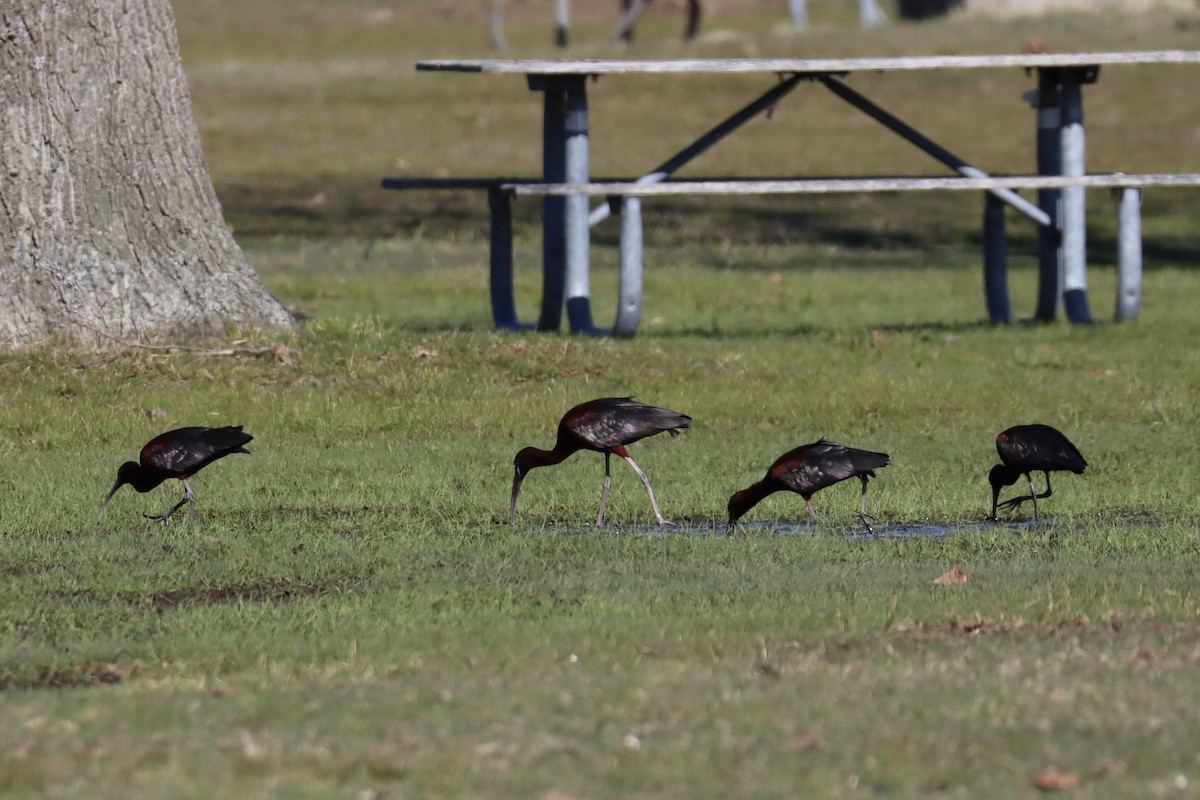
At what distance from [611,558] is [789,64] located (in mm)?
8846

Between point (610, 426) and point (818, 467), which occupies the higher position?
point (610, 426)

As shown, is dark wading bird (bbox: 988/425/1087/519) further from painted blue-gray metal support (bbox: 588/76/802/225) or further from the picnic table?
painted blue-gray metal support (bbox: 588/76/802/225)

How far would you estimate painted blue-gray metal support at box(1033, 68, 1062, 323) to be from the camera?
18.7 meters

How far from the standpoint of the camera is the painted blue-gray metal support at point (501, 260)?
1878 cm

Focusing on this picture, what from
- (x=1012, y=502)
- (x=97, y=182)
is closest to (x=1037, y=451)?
(x=1012, y=502)

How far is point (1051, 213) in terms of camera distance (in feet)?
62.7

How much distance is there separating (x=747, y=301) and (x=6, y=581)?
1326 centimetres

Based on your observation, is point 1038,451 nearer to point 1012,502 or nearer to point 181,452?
point 1012,502

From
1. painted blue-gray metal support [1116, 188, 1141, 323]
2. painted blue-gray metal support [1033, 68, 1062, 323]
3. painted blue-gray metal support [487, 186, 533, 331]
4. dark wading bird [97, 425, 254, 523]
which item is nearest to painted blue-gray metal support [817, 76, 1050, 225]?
painted blue-gray metal support [1033, 68, 1062, 323]

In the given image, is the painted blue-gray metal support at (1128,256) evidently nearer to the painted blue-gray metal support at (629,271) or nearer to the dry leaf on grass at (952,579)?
the painted blue-gray metal support at (629,271)

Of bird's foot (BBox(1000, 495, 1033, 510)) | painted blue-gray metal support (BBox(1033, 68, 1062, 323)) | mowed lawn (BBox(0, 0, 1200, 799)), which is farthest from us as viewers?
painted blue-gray metal support (BBox(1033, 68, 1062, 323))

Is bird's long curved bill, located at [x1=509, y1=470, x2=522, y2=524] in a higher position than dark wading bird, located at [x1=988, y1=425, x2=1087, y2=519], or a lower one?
lower

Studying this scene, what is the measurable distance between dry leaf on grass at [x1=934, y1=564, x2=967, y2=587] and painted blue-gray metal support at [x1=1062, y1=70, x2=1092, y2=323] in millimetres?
9892

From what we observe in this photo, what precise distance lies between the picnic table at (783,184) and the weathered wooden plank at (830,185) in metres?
0.02
